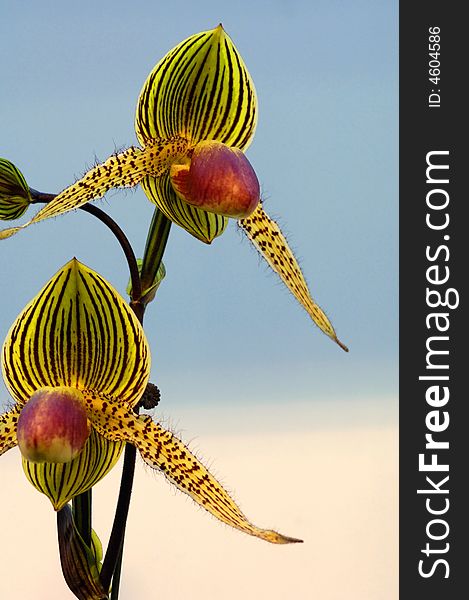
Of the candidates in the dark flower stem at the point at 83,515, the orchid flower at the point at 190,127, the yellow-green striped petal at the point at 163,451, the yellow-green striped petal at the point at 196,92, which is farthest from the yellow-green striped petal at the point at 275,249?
the dark flower stem at the point at 83,515

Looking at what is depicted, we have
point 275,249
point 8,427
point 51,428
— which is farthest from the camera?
point 275,249

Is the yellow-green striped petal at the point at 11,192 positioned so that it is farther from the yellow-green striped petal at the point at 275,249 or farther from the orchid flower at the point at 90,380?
the yellow-green striped petal at the point at 275,249

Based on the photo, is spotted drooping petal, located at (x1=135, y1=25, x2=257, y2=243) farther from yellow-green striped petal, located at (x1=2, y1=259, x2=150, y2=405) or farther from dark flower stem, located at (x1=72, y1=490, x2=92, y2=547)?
dark flower stem, located at (x1=72, y1=490, x2=92, y2=547)

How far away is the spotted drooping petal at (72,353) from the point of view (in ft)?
3.21

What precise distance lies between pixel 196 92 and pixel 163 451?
1.41 feet

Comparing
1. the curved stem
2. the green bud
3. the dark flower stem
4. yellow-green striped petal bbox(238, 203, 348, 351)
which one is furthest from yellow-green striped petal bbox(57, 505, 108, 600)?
yellow-green striped petal bbox(238, 203, 348, 351)

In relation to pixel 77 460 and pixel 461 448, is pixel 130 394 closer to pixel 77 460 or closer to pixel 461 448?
pixel 77 460

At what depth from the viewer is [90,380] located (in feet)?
3.27

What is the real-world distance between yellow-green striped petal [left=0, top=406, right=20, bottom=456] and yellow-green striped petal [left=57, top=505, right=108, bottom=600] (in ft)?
0.33

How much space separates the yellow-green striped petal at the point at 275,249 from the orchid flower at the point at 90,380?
0.20 metres

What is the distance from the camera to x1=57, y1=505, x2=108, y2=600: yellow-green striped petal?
1015mm

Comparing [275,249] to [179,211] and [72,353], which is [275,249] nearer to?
[179,211]

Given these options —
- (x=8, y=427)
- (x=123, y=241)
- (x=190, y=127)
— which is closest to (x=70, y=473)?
(x=8, y=427)

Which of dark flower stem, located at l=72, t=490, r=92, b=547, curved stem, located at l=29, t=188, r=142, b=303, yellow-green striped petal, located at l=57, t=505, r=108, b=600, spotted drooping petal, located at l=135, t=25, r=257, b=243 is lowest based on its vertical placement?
yellow-green striped petal, located at l=57, t=505, r=108, b=600
